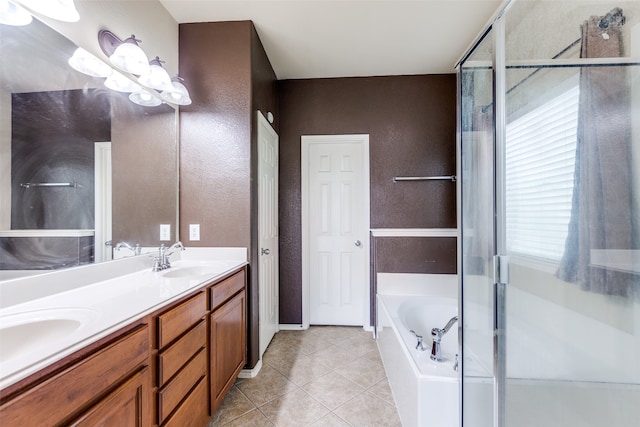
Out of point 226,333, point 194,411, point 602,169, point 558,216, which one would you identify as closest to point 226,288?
point 226,333

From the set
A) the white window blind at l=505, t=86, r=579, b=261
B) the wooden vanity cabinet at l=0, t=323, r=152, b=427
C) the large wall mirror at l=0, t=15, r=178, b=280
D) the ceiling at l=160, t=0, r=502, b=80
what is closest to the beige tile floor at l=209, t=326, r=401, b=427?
the wooden vanity cabinet at l=0, t=323, r=152, b=427

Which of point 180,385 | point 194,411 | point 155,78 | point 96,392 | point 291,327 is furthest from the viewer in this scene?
point 291,327

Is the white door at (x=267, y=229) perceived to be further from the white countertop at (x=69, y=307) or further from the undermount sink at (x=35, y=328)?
the undermount sink at (x=35, y=328)

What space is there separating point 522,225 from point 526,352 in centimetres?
46

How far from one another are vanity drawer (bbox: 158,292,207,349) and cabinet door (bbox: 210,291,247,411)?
0.46ft

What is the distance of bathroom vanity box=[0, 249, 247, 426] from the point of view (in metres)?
0.60

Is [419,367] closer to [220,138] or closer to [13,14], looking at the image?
[220,138]

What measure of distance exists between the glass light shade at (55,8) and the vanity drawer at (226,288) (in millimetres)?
1329

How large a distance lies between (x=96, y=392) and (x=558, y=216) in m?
1.51

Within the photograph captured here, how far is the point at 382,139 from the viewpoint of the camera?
107 inches

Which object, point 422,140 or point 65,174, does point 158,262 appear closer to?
point 65,174

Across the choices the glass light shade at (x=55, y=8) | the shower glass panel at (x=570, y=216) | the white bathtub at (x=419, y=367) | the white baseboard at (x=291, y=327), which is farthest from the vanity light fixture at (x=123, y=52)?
the white baseboard at (x=291, y=327)

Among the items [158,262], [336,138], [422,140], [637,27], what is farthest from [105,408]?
[422,140]

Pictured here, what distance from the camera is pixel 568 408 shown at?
0.86 metres
